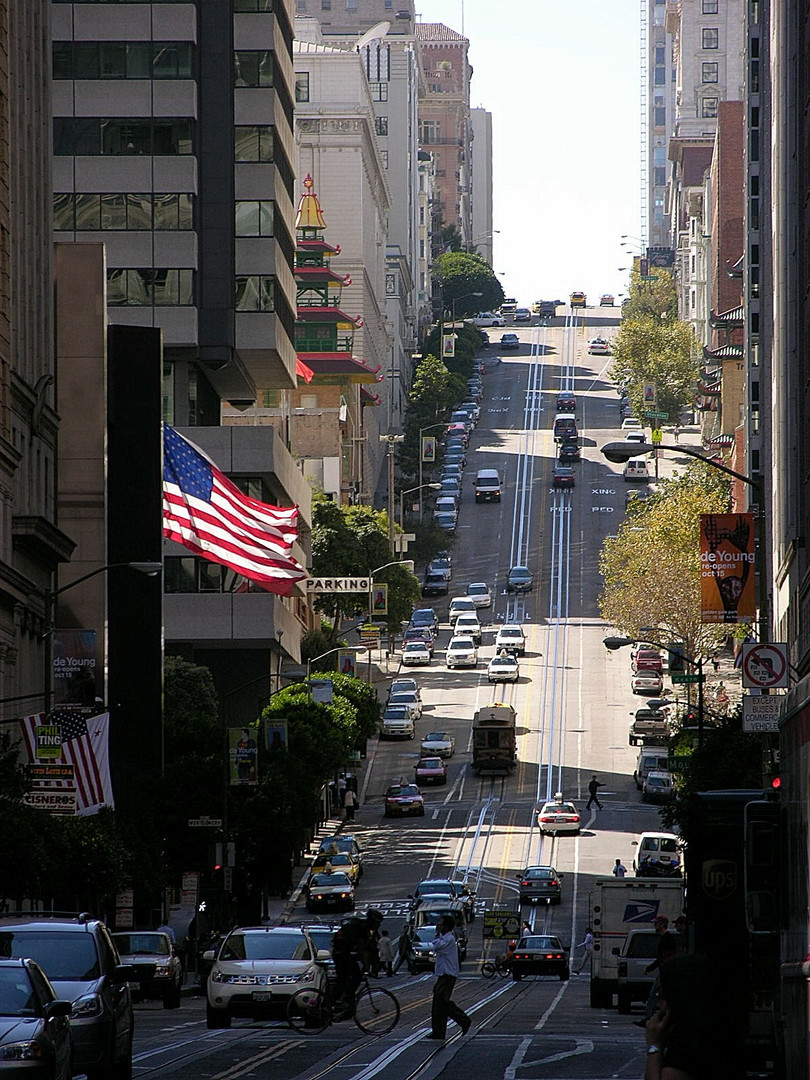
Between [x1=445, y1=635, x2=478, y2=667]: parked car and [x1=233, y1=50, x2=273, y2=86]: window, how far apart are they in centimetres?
3933

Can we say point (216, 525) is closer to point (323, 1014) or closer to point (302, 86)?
point (323, 1014)

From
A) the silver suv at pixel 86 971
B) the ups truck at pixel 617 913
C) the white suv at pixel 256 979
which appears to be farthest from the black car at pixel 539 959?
the silver suv at pixel 86 971

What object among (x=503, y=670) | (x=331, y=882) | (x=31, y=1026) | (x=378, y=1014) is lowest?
(x=331, y=882)

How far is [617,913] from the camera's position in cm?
4159

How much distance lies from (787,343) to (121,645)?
3050 centimetres

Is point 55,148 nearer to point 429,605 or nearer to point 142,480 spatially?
point 142,480

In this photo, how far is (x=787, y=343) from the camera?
265 feet

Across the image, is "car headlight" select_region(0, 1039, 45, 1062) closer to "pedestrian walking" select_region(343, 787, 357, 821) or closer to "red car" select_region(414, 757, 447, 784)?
"pedestrian walking" select_region(343, 787, 357, 821)

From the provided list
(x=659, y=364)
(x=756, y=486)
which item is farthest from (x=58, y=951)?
(x=659, y=364)

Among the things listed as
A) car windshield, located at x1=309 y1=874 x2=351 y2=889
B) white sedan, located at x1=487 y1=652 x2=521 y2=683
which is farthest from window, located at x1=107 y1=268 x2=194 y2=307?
white sedan, located at x1=487 y1=652 x2=521 y2=683

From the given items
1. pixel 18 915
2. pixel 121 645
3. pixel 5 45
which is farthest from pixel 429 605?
pixel 18 915

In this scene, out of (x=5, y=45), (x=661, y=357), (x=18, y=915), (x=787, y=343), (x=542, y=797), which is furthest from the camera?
(x=661, y=357)

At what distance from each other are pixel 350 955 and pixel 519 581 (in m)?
104

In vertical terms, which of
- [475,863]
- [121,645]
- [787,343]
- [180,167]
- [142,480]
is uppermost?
[180,167]
